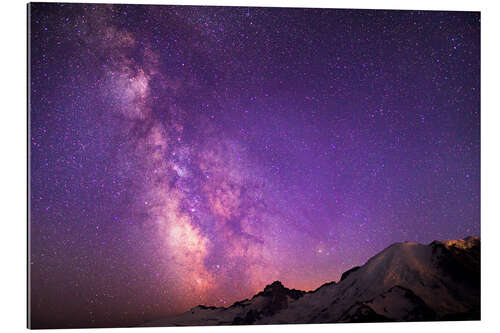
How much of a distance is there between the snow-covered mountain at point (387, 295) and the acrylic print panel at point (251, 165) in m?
0.01

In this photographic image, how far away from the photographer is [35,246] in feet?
14.7

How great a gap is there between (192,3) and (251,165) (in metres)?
1.44

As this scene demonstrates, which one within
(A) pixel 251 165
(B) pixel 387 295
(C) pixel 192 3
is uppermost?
(C) pixel 192 3

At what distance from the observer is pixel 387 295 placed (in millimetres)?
4820

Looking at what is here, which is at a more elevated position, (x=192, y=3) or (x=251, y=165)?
(x=192, y=3)

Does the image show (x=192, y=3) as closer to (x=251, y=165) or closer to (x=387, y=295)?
(x=251, y=165)

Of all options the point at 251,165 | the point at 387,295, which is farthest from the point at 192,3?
the point at 387,295

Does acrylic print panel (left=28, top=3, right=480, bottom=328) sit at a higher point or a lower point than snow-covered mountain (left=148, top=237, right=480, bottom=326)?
higher

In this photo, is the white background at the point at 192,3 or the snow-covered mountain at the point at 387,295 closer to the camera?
the white background at the point at 192,3

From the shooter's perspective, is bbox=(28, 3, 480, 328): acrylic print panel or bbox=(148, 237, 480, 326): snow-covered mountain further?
bbox=(148, 237, 480, 326): snow-covered mountain

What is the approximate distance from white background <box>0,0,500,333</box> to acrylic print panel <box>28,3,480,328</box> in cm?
8

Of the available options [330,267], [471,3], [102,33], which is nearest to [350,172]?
[330,267]

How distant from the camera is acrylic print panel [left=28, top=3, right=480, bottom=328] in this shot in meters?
4.59

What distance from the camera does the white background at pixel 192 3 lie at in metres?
4.38
